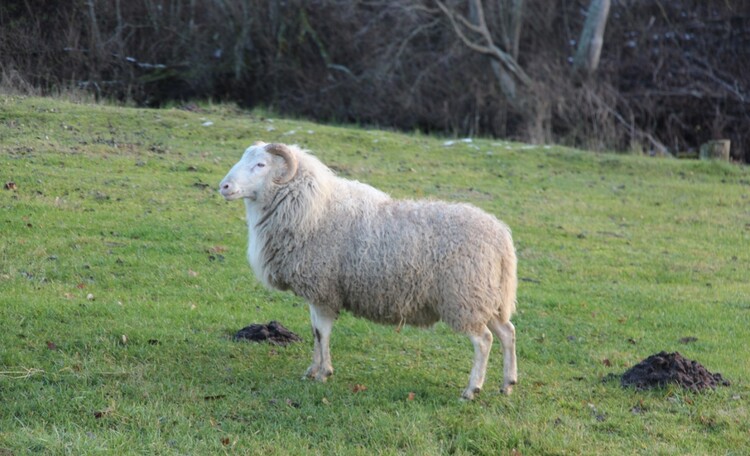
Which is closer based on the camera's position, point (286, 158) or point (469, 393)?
point (469, 393)

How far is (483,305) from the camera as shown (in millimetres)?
7797

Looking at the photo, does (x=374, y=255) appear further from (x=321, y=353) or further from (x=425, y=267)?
(x=321, y=353)

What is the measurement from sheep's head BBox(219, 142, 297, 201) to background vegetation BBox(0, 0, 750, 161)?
2018 cm

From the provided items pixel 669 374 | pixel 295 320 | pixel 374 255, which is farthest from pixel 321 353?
pixel 669 374

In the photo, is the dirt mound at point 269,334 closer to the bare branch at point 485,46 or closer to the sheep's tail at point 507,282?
the sheep's tail at point 507,282

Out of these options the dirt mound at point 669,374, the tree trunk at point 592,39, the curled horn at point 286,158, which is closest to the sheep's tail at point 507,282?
the dirt mound at point 669,374

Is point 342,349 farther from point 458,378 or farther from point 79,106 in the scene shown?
point 79,106

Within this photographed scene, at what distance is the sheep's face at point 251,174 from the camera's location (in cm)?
810

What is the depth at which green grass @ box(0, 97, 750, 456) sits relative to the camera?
22.4 ft

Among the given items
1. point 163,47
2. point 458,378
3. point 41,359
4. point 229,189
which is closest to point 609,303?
point 458,378

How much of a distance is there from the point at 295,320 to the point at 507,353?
2806mm

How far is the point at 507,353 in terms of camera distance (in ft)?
26.4

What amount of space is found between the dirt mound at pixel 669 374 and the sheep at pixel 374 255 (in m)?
1.21

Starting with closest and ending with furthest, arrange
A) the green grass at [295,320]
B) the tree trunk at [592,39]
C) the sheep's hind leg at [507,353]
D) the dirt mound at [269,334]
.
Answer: the green grass at [295,320], the sheep's hind leg at [507,353], the dirt mound at [269,334], the tree trunk at [592,39]
